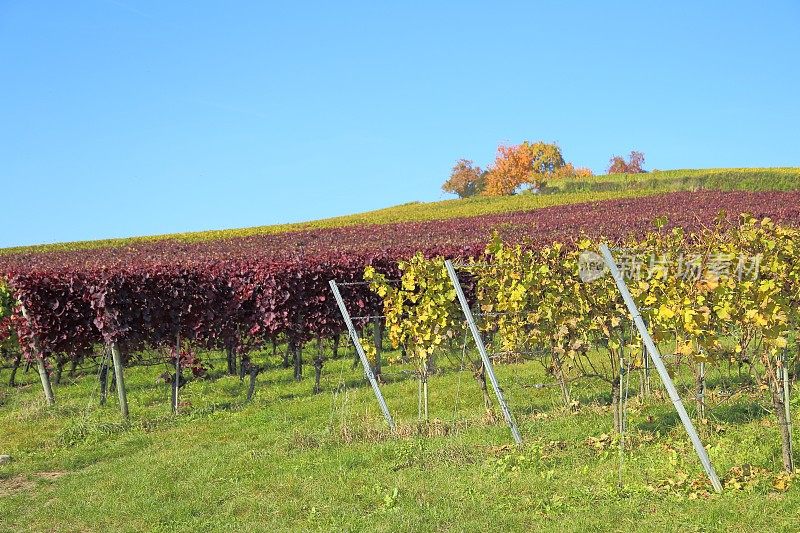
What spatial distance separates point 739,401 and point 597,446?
2.54 metres

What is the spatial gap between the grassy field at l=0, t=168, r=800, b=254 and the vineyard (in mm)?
32458

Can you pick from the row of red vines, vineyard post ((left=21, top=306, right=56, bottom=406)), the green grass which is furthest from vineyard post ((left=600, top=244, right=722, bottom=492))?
the green grass

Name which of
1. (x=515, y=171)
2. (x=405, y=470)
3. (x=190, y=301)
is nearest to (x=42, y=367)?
(x=190, y=301)

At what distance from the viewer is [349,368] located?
16.2 m

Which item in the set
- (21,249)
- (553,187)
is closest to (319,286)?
(21,249)

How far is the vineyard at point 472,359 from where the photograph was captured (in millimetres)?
6875

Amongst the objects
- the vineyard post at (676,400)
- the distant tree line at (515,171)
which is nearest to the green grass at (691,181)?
the distant tree line at (515,171)

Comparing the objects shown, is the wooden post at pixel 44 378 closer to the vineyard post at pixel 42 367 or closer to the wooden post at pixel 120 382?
the vineyard post at pixel 42 367

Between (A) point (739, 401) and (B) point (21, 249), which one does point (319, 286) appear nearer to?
(A) point (739, 401)

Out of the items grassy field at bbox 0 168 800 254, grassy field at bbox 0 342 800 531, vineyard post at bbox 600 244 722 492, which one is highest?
grassy field at bbox 0 168 800 254

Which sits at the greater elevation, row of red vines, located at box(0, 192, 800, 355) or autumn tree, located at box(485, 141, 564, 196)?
autumn tree, located at box(485, 141, 564, 196)

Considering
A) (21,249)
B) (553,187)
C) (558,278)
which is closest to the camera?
(558,278)

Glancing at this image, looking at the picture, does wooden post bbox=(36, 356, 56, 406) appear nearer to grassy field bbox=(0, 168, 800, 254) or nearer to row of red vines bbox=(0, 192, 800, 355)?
row of red vines bbox=(0, 192, 800, 355)

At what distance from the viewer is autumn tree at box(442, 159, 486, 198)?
110688mm
